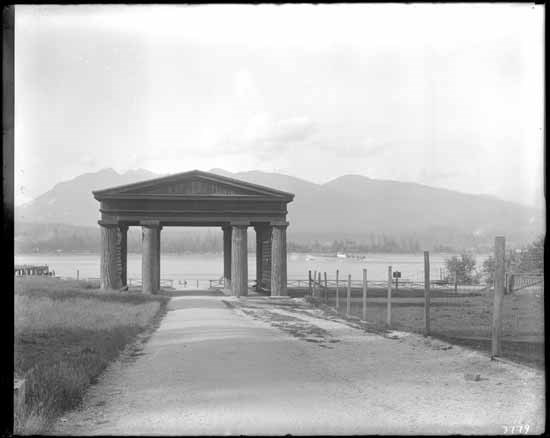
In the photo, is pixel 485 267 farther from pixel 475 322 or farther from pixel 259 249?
pixel 475 322

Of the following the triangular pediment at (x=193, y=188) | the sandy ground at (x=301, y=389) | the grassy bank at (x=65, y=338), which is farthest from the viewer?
the triangular pediment at (x=193, y=188)

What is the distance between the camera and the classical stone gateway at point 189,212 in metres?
29.9

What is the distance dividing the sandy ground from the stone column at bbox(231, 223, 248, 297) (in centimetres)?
1604

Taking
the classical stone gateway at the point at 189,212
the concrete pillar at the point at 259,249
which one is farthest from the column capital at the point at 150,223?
the concrete pillar at the point at 259,249

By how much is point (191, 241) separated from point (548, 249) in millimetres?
145717

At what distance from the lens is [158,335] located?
15.7 metres

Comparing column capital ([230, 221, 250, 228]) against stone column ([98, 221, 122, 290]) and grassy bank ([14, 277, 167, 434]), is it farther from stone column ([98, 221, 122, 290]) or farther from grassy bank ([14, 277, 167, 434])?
stone column ([98, 221, 122, 290])

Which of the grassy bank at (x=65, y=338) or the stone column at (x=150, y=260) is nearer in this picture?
the grassy bank at (x=65, y=338)

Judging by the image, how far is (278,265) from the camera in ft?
104

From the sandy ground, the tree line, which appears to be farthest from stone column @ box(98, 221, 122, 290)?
the tree line

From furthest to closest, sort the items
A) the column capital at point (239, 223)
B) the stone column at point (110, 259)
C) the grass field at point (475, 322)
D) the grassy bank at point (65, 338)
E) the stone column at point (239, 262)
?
1. the stone column at point (239, 262)
2. the column capital at point (239, 223)
3. the stone column at point (110, 259)
4. the grass field at point (475, 322)
5. the grassy bank at point (65, 338)

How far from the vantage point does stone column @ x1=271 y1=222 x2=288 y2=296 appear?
31359mm

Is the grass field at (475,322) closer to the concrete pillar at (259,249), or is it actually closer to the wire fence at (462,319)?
the wire fence at (462,319)

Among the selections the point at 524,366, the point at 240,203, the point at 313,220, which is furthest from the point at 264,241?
the point at 313,220
